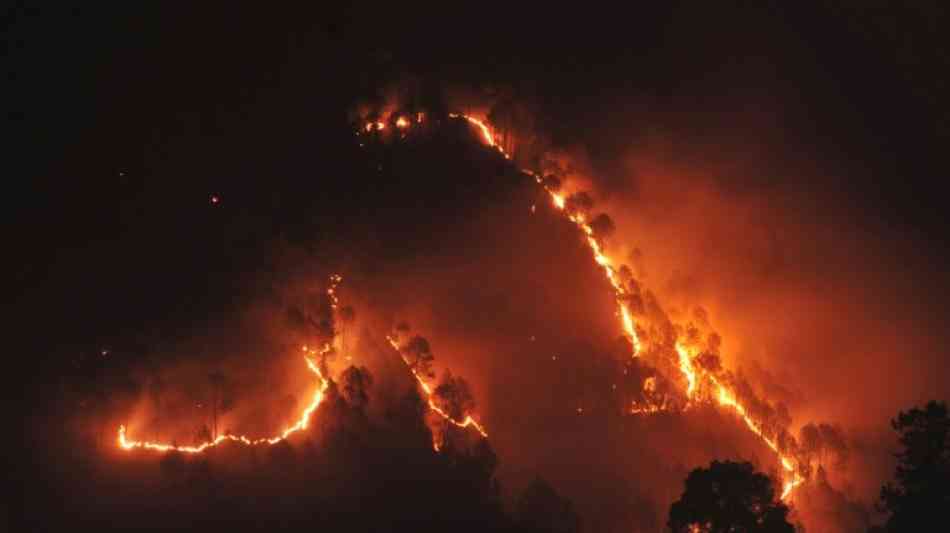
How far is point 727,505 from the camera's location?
21047mm

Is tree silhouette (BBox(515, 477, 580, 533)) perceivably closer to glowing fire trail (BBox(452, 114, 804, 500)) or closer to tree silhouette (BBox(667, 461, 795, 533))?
glowing fire trail (BBox(452, 114, 804, 500))

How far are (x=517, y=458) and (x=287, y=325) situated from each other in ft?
22.6

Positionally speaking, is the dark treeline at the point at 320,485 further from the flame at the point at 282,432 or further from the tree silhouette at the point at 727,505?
the tree silhouette at the point at 727,505

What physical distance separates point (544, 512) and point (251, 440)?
24.0 feet

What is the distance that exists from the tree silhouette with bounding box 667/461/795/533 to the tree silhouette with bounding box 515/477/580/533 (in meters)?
10.6

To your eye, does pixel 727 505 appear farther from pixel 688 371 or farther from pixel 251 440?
pixel 688 371

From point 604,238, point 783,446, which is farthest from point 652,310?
point 783,446

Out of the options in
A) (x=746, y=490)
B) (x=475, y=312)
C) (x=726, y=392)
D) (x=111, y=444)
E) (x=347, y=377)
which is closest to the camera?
(x=746, y=490)

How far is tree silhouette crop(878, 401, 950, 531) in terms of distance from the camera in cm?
2092

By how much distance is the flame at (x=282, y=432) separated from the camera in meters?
30.7

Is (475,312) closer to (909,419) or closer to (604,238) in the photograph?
(604,238)

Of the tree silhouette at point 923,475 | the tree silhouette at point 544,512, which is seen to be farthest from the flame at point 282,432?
the tree silhouette at point 923,475

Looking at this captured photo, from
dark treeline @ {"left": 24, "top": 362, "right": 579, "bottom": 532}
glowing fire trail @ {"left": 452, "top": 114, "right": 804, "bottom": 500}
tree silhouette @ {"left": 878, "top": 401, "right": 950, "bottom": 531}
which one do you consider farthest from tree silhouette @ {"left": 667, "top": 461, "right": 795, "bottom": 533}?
glowing fire trail @ {"left": 452, "top": 114, "right": 804, "bottom": 500}

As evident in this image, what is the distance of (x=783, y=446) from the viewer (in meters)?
38.6
